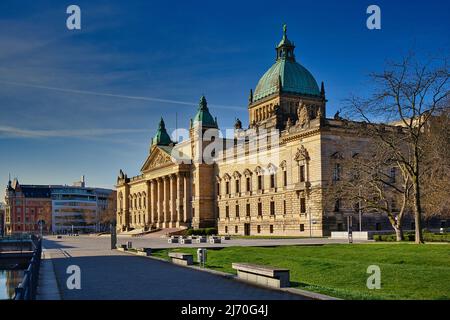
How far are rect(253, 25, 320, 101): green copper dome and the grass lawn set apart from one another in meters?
66.6

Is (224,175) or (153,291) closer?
(153,291)

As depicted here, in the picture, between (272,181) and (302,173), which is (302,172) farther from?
(272,181)

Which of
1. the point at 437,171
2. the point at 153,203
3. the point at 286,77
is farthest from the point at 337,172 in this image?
the point at 153,203

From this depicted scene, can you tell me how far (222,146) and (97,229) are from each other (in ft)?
363

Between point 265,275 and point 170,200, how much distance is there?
91.1 meters

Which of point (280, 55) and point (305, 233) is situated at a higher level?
point (280, 55)

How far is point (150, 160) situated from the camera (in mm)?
122125

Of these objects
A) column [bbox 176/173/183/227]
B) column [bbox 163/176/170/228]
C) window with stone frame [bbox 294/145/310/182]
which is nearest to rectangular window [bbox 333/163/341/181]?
window with stone frame [bbox 294/145/310/182]

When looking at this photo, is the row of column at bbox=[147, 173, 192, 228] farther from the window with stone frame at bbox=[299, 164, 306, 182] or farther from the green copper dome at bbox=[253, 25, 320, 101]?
the window with stone frame at bbox=[299, 164, 306, 182]

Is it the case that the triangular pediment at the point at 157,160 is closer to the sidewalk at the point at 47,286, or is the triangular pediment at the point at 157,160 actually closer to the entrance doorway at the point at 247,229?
the entrance doorway at the point at 247,229

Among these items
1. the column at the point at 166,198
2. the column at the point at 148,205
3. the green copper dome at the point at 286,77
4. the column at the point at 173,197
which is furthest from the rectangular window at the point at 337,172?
the column at the point at 148,205

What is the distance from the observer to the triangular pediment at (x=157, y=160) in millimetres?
109806

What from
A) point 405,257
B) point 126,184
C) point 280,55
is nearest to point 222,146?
point 280,55
